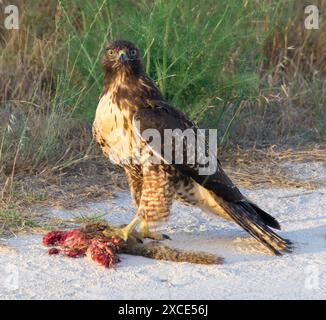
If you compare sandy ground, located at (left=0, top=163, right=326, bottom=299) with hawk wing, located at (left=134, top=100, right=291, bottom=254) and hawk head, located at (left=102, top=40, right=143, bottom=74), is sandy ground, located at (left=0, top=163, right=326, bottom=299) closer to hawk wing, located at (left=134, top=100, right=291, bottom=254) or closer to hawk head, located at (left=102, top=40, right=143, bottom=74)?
hawk wing, located at (left=134, top=100, right=291, bottom=254)

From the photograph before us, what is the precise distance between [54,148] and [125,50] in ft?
5.24

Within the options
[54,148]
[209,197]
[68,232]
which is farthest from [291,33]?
[68,232]

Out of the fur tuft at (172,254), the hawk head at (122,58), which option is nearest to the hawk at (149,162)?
the hawk head at (122,58)

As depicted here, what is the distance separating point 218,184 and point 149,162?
503mm

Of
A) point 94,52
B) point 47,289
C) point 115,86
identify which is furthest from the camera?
point 94,52

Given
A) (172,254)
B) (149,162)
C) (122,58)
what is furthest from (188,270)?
(122,58)

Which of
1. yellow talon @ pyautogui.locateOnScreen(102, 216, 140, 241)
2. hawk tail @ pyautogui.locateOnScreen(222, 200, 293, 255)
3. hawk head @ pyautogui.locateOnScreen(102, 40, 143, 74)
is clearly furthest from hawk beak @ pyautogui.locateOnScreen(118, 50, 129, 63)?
hawk tail @ pyautogui.locateOnScreen(222, 200, 293, 255)

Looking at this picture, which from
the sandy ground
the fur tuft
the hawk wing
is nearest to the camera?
the sandy ground

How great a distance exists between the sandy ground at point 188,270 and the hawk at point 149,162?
0.62 ft

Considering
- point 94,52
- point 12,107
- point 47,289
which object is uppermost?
point 94,52

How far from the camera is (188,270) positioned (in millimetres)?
5348

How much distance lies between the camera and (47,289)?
4969 mm

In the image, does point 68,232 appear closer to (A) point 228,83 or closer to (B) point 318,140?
(A) point 228,83

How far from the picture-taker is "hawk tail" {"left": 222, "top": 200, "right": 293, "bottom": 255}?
579 cm
